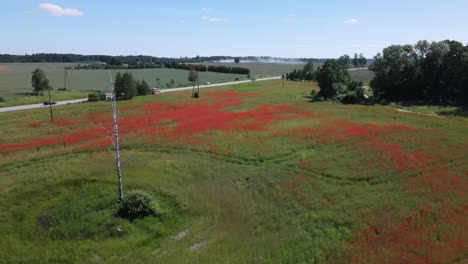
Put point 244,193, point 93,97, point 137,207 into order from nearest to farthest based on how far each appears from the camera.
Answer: point 137,207
point 244,193
point 93,97

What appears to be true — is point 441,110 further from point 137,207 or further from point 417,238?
point 137,207

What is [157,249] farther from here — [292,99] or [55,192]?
[292,99]

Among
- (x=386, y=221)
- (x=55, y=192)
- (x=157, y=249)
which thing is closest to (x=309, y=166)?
(x=386, y=221)

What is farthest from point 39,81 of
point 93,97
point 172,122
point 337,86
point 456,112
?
point 456,112

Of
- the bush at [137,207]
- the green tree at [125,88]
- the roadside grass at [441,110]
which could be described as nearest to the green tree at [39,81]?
the green tree at [125,88]

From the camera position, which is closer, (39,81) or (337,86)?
(337,86)

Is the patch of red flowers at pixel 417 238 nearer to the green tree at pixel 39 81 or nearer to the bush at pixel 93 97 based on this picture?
the bush at pixel 93 97
